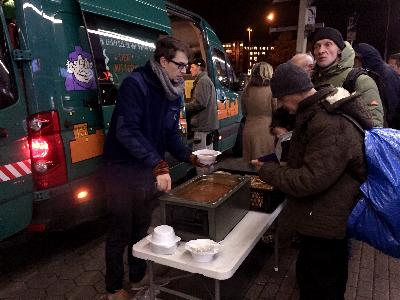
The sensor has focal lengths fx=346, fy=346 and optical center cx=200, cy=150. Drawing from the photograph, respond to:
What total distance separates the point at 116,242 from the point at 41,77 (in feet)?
4.81

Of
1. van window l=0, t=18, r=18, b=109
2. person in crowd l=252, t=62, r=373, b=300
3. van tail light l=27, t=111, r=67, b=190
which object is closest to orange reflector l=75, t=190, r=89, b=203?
van tail light l=27, t=111, r=67, b=190

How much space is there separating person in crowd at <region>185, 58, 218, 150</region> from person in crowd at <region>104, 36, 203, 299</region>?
9.03 feet

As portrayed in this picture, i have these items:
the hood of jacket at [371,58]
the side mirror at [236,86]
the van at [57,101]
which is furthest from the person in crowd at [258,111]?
the side mirror at [236,86]

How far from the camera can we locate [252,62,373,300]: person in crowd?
1765 mm

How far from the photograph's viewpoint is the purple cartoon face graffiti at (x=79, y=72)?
121 inches

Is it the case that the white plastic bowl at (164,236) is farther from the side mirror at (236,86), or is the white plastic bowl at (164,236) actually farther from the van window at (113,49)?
the side mirror at (236,86)

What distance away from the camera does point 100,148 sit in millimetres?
3428

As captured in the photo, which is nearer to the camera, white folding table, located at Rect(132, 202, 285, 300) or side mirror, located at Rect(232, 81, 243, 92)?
white folding table, located at Rect(132, 202, 285, 300)

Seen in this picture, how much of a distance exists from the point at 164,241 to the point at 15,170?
150 cm

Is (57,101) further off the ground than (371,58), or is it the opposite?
(371,58)

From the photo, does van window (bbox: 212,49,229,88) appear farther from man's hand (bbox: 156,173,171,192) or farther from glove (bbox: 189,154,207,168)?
man's hand (bbox: 156,173,171,192)

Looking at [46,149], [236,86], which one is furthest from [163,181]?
[236,86]

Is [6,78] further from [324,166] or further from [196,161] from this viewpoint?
[324,166]

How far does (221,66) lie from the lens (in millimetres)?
6789
